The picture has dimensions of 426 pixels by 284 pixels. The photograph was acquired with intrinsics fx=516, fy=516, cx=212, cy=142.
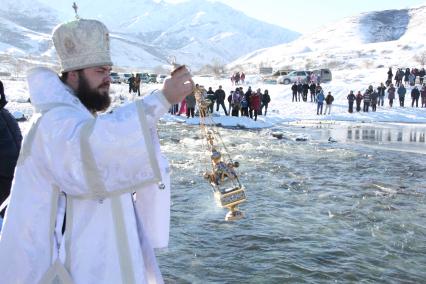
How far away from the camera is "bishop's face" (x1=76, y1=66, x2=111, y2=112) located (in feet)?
7.42

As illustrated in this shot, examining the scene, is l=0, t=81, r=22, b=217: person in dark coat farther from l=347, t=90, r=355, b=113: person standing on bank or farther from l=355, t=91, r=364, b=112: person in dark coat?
l=355, t=91, r=364, b=112: person in dark coat

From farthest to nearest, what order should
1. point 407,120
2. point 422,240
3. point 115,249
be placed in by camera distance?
point 407,120 → point 422,240 → point 115,249

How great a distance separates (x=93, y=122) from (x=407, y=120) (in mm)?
28013

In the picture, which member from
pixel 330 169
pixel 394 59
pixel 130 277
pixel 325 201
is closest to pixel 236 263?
pixel 325 201

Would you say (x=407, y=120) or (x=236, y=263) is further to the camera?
(x=407, y=120)

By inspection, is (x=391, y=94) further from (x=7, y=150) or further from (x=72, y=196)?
(x=72, y=196)

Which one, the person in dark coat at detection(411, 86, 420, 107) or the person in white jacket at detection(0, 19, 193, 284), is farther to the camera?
the person in dark coat at detection(411, 86, 420, 107)

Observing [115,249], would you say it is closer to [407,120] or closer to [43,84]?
[43,84]

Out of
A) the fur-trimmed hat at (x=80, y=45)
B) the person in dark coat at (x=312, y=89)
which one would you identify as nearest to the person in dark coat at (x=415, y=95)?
the person in dark coat at (x=312, y=89)

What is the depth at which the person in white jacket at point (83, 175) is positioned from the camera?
194 centimetres

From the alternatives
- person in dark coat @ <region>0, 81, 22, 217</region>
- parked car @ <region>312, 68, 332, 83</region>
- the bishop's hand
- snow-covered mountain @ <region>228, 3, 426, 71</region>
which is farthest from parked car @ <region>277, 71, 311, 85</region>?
the bishop's hand

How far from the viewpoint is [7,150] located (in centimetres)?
329

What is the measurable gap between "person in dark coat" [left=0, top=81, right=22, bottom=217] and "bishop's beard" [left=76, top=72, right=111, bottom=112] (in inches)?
48.9

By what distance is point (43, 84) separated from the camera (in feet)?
7.06
